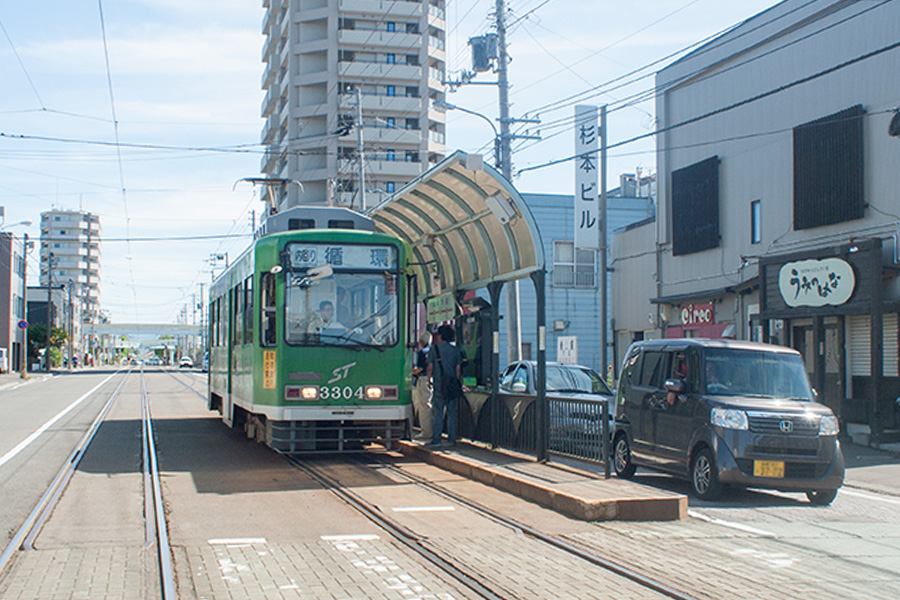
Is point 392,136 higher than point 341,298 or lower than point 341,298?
higher

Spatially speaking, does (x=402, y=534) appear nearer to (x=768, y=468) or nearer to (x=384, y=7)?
(x=768, y=468)

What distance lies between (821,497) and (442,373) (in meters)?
5.53

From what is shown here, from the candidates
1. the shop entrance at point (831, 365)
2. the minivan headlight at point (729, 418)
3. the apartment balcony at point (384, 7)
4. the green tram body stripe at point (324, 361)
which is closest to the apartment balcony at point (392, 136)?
the apartment balcony at point (384, 7)

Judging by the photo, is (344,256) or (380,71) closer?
(344,256)

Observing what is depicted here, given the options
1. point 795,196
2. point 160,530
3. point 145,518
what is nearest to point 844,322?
point 795,196

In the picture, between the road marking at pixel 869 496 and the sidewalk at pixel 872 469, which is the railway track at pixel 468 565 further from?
the sidewalk at pixel 872 469

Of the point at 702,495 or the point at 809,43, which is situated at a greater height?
the point at 809,43

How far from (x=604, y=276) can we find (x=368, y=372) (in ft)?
41.6

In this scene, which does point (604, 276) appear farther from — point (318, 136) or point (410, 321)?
point (318, 136)

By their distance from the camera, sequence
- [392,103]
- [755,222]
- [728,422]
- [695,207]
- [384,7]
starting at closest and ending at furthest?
[728,422], [755,222], [695,207], [392,103], [384,7]

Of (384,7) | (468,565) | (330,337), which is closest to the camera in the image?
(468,565)

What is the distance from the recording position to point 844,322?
19641mm

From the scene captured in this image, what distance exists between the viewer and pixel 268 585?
21.3ft

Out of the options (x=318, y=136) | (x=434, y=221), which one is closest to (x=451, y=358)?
(x=434, y=221)
